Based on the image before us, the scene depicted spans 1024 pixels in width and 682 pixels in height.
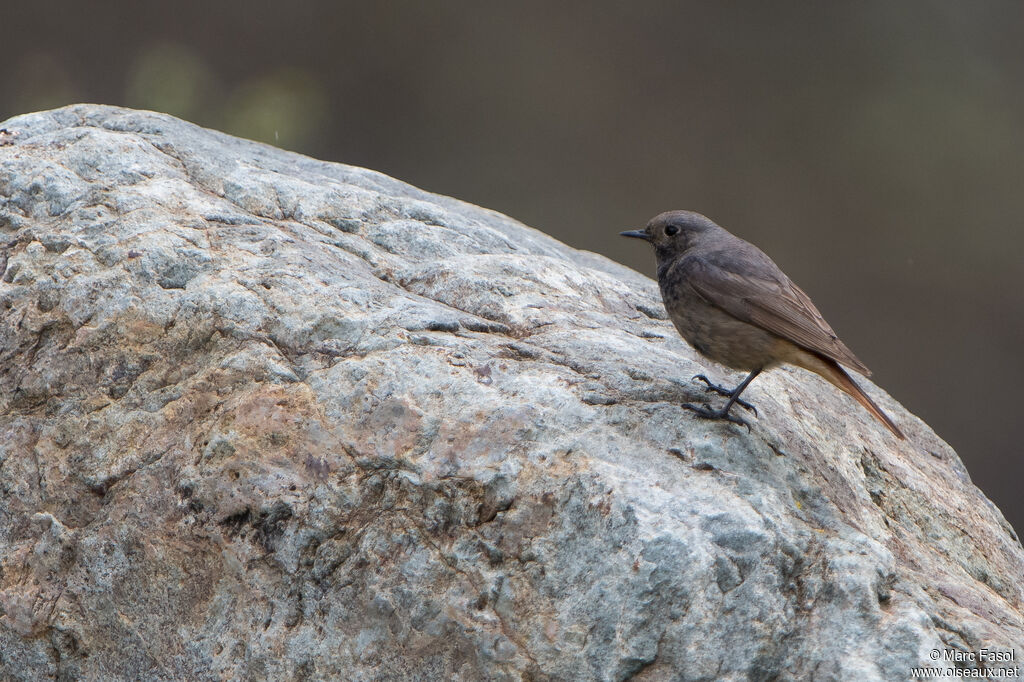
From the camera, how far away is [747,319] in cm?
339

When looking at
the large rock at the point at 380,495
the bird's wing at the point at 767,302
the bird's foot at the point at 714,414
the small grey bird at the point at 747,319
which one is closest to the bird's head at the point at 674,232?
the small grey bird at the point at 747,319

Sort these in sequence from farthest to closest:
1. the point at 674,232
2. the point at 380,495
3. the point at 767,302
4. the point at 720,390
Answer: the point at 674,232
the point at 767,302
the point at 720,390
the point at 380,495

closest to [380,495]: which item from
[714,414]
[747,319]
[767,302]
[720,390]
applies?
[714,414]

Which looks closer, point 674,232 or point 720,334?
point 720,334

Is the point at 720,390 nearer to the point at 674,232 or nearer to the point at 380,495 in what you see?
the point at 674,232

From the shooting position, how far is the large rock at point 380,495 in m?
2.52

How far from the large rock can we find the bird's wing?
10.8 inches

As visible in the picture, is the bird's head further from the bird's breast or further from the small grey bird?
the bird's breast

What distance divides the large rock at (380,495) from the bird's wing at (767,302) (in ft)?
0.90

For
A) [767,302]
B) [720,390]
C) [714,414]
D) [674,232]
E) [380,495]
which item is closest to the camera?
[380,495]

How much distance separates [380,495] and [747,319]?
1.40 metres

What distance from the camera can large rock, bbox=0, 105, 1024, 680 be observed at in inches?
99.3

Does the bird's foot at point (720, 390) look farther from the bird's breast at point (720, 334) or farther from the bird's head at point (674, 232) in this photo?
the bird's head at point (674, 232)

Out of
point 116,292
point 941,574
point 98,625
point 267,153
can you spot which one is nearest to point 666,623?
point 941,574
